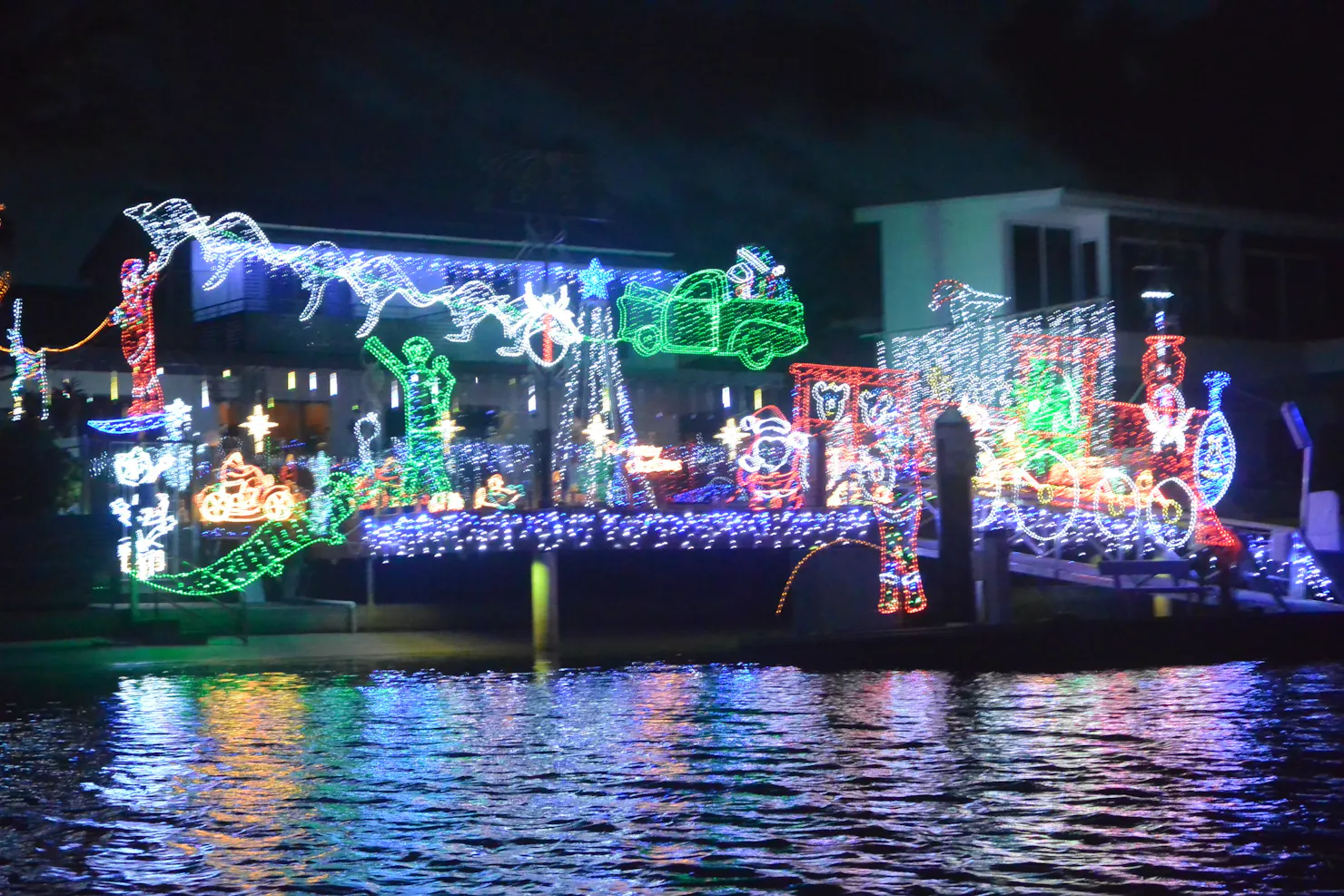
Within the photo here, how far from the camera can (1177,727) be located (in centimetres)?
1530

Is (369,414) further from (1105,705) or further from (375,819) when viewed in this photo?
(375,819)

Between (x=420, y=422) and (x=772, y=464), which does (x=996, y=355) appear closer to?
(x=772, y=464)

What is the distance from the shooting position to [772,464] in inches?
1089

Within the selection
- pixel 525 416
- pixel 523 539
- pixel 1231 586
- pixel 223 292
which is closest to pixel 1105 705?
pixel 1231 586

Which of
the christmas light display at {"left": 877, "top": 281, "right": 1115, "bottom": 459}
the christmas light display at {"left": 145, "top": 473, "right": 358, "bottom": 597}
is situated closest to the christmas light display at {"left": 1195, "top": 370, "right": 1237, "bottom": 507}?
the christmas light display at {"left": 877, "top": 281, "right": 1115, "bottom": 459}

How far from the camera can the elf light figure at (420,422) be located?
28.5 metres

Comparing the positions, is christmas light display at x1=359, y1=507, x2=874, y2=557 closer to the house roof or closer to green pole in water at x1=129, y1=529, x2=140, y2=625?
green pole in water at x1=129, y1=529, x2=140, y2=625

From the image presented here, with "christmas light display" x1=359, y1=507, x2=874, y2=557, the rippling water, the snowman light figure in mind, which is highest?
the snowman light figure

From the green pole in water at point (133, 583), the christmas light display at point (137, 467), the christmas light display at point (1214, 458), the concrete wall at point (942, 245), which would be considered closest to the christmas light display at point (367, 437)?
the christmas light display at point (137, 467)

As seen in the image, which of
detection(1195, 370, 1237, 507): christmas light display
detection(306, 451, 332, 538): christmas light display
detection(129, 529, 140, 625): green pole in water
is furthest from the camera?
detection(306, 451, 332, 538): christmas light display

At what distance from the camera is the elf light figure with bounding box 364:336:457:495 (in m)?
28.5

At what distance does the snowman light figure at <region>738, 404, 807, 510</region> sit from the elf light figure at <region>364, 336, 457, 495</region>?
16.9 feet

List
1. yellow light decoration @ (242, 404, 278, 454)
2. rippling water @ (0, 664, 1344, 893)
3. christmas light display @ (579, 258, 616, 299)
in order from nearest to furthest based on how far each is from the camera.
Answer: rippling water @ (0, 664, 1344, 893) < christmas light display @ (579, 258, 616, 299) < yellow light decoration @ (242, 404, 278, 454)

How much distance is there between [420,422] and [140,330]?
5.14 m
